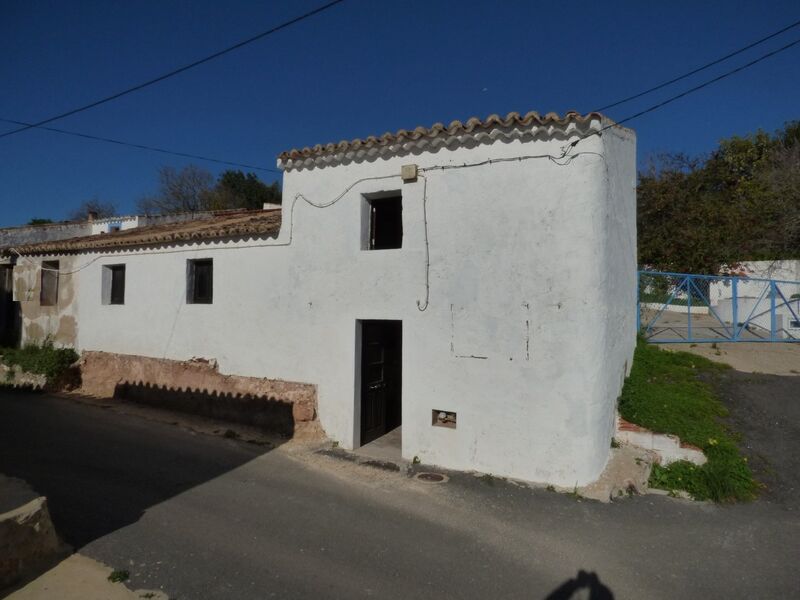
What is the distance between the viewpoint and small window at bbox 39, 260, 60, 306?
12.7 metres

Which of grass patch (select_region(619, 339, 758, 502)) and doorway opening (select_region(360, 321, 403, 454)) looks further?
doorway opening (select_region(360, 321, 403, 454))

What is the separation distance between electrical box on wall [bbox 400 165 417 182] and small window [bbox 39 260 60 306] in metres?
10.7

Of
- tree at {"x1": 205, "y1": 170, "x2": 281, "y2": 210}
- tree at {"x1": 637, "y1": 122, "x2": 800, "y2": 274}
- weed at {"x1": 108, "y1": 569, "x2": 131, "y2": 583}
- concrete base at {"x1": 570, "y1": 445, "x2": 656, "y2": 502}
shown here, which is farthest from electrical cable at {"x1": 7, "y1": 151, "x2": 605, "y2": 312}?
tree at {"x1": 205, "y1": 170, "x2": 281, "y2": 210}

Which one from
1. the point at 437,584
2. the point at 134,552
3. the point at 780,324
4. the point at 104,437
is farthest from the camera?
the point at 780,324

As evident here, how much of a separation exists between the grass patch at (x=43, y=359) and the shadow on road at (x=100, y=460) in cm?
148

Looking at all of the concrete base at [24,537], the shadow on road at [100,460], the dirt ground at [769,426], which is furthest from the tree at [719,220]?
the concrete base at [24,537]

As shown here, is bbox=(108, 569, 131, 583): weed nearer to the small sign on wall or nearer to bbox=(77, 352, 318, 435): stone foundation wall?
bbox=(77, 352, 318, 435): stone foundation wall

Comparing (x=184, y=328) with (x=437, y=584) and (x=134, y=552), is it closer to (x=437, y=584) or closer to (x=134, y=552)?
(x=134, y=552)

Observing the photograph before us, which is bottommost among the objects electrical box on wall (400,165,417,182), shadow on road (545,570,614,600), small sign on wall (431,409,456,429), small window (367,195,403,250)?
shadow on road (545,570,614,600)

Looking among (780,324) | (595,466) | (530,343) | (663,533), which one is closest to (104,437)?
(530,343)

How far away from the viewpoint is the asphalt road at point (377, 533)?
4.18 metres

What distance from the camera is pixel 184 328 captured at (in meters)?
9.81

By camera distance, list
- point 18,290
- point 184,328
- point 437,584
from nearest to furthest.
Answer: point 437,584 → point 184,328 → point 18,290

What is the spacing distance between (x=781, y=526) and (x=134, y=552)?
22.8ft
